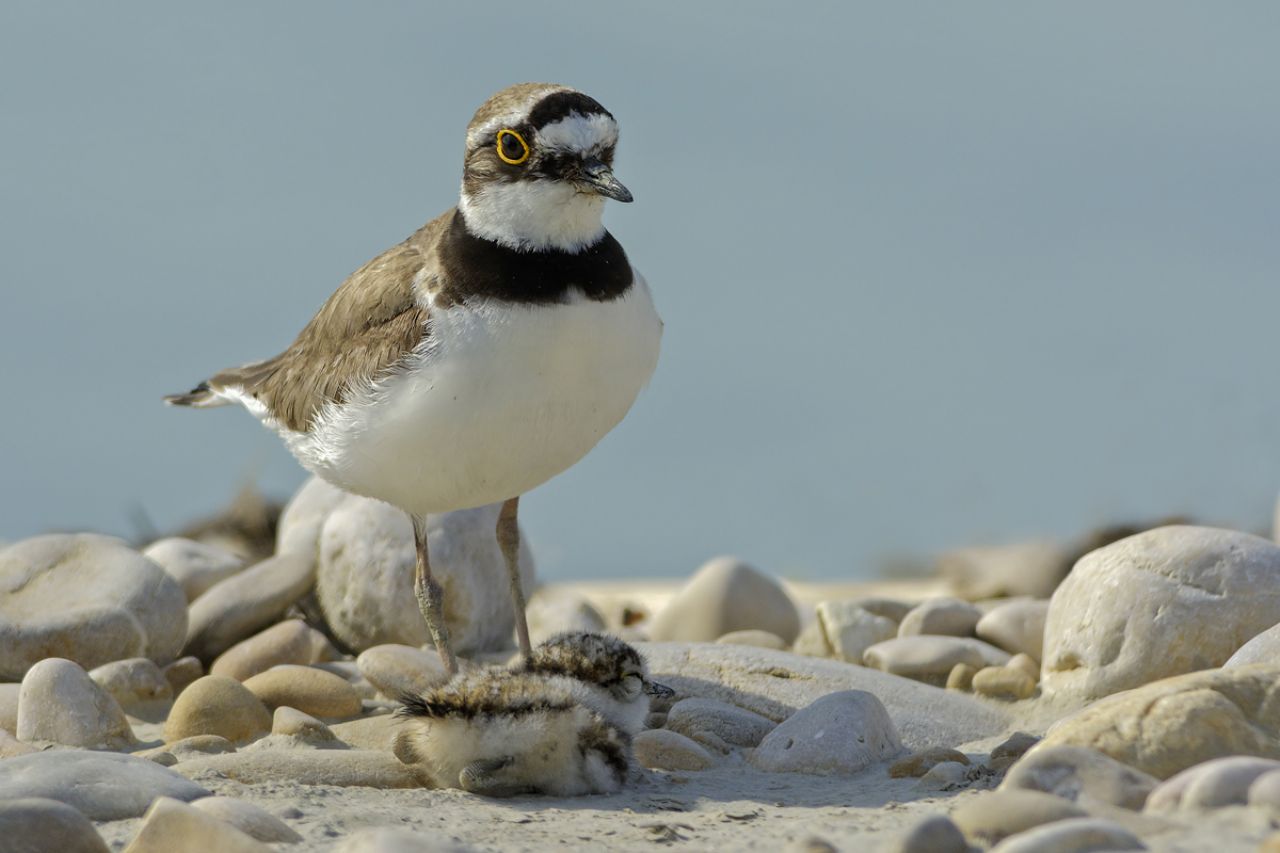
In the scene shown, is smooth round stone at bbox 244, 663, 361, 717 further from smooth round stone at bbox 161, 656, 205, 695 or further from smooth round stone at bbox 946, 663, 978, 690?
smooth round stone at bbox 946, 663, 978, 690

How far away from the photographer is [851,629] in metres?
8.02

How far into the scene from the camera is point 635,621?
1003 cm

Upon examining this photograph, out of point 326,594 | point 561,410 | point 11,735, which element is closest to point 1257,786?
point 561,410

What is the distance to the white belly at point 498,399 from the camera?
5.46 m

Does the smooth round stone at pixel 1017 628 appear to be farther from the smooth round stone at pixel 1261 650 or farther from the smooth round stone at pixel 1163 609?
the smooth round stone at pixel 1261 650

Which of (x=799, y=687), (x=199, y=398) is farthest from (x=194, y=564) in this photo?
(x=799, y=687)

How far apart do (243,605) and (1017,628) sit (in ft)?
12.4

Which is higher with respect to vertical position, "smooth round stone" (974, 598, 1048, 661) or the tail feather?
the tail feather

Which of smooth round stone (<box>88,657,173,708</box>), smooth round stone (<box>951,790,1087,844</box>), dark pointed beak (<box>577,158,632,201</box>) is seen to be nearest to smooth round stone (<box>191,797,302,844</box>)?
smooth round stone (<box>951,790,1087,844</box>)

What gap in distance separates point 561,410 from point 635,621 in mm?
4627

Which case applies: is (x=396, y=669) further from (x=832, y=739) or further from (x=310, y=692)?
(x=832, y=739)

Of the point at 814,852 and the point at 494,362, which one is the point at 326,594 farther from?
the point at 814,852

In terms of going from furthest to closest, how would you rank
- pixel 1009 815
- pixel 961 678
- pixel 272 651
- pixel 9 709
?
1. pixel 272 651
2. pixel 961 678
3. pixel 9 709
4. pixel 1009 815

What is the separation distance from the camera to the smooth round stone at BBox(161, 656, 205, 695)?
7.30m
